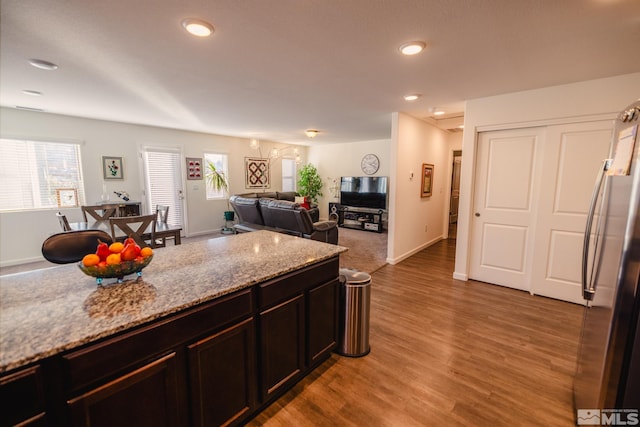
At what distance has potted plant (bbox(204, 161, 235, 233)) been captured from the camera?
21.6ft

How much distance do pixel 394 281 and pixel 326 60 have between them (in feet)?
9.25

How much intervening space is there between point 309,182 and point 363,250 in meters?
3.85

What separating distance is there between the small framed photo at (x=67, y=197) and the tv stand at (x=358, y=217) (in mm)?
5684

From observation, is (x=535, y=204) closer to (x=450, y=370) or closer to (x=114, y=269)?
(x=450, y=370)

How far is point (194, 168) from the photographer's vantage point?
6.26 metres

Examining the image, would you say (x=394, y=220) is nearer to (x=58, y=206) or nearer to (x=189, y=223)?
(x=189, y=223)

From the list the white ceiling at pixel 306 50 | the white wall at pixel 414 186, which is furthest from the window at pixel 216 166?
the white wall at pixel 414 186

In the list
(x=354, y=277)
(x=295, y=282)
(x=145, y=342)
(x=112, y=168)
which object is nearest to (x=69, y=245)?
(x=145, y=342)

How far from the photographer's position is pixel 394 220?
14.1 ft

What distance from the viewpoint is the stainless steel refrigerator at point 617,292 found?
1.05 m

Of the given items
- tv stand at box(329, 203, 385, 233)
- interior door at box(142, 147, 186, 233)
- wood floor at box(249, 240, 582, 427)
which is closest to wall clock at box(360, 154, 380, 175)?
tv stand at box(329, 203, 385, 233)

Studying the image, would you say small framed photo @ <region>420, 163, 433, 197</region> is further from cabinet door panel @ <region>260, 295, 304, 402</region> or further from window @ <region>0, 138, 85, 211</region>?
window @ <region>0, 138, 85, 211</region>

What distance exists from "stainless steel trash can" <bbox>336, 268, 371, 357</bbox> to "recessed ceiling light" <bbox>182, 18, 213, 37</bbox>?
2065mm

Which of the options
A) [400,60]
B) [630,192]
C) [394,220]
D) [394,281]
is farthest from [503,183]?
[630,192]
